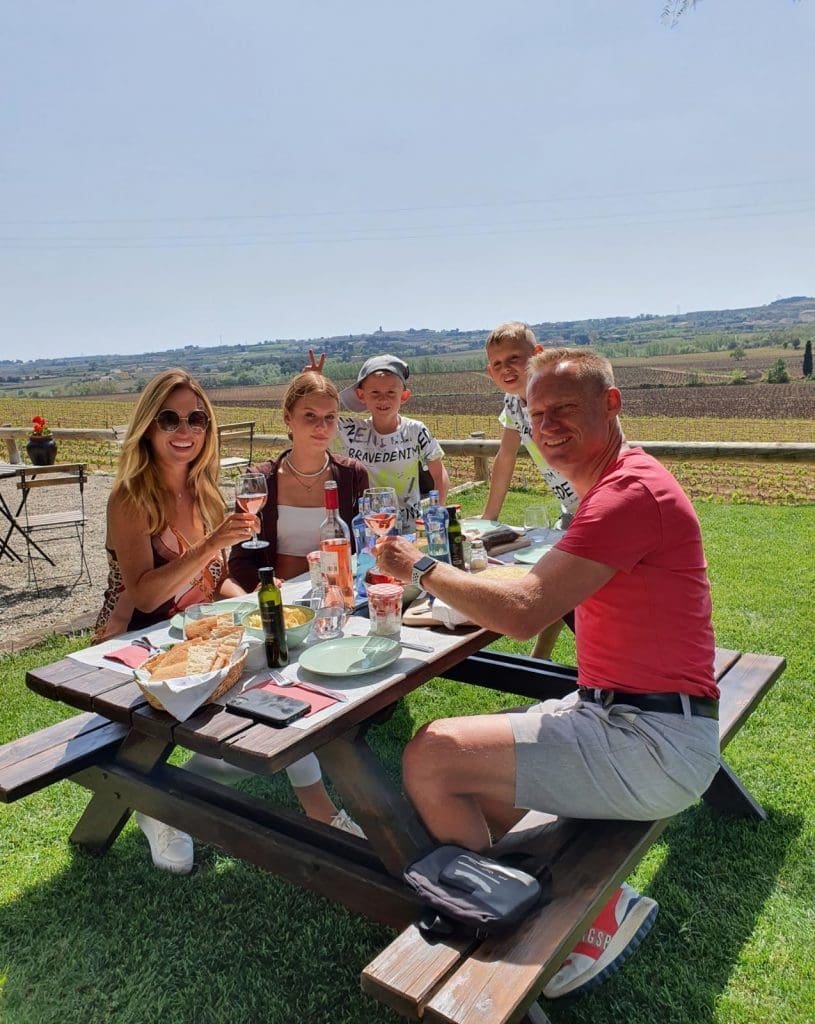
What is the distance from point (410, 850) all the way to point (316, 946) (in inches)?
23.8

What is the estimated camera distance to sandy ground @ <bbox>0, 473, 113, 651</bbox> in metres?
4.90

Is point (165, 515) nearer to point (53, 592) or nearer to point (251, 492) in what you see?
point (251, 492)

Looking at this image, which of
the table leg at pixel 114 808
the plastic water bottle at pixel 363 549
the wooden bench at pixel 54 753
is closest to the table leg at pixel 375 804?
the table leg at pixel 114 808

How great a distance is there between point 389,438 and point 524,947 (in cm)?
288

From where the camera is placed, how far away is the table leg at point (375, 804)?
1.87 metres

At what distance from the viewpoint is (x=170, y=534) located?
8.91 ft

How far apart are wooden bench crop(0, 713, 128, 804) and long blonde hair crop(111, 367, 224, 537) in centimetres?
67

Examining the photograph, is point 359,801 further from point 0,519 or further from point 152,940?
point 0,519

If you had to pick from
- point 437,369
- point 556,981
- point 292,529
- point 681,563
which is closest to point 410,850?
point 556,981

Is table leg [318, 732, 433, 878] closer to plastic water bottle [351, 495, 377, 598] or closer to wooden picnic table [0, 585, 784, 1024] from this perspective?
wooden picnic table [0, 585, 784, 1024]

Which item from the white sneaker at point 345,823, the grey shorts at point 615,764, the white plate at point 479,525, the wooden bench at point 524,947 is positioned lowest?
the white sneaker at point 345,823

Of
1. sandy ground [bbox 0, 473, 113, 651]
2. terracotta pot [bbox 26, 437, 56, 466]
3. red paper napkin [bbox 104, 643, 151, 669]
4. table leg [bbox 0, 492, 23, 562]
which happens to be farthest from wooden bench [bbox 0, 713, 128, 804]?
terracotta pot [bbox 26, 437, 56, 466]

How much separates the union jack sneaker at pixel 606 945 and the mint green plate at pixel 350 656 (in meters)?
0.82

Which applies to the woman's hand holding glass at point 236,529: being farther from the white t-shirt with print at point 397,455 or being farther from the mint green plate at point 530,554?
the white t-shirt with print at point 397,455
